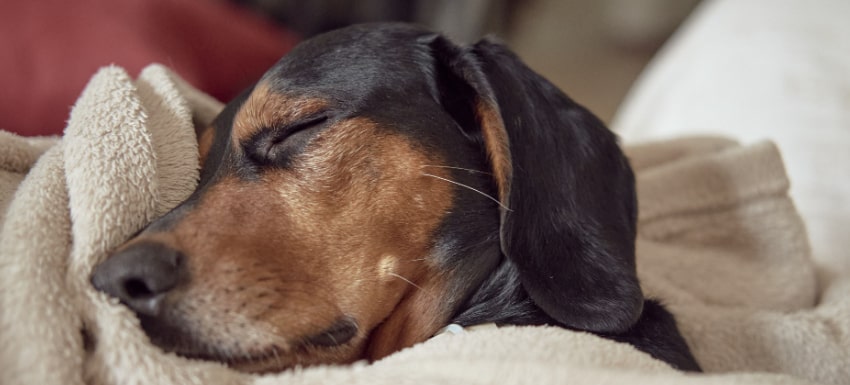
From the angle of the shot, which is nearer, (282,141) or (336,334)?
(336,334)

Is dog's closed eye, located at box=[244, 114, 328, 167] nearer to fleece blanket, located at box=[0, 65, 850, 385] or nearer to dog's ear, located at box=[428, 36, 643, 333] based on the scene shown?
fleece blanket, located at box=[0, 65, 850, 385]

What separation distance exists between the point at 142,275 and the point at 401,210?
1.26 ft

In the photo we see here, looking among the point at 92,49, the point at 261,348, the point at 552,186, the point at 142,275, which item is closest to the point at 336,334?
the point at 261,348

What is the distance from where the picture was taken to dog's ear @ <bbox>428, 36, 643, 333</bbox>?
104 centimetres

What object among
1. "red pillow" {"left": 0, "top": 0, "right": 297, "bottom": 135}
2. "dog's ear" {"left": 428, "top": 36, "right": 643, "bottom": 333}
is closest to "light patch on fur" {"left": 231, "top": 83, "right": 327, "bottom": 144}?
"dog's ear" {"left": 428, "top": 36, "right": 643, "bottom": 333}

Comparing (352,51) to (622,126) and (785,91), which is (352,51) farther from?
(622,126)

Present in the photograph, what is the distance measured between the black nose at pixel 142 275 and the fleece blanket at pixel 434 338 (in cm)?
2

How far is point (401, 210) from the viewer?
1035 mm

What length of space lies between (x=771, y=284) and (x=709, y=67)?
1.21 meters

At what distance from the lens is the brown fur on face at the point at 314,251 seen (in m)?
0.88

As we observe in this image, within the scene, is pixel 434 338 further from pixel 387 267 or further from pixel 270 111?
pixel 270 111

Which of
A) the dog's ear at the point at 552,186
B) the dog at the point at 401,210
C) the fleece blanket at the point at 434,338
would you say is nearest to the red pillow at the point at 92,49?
the fleece blanket at the point at 434,338

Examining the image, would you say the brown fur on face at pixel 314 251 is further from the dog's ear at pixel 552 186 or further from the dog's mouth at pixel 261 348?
the dog's ear at pixel 552 186

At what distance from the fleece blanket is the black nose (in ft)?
0.07
